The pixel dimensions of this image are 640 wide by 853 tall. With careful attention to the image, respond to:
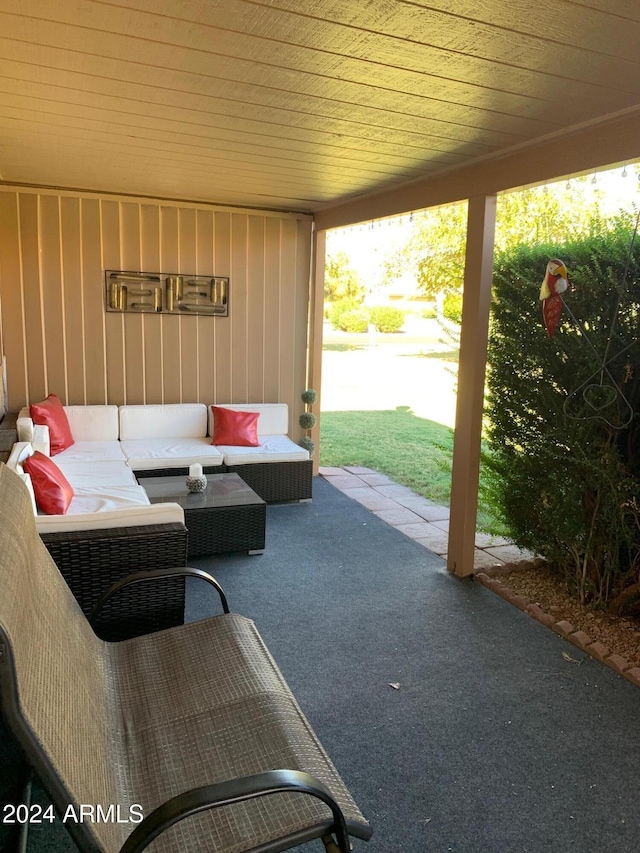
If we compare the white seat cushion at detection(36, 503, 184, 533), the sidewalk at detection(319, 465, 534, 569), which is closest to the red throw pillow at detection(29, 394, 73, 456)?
the white seat cushion at detection(36, 503, 184, 533)

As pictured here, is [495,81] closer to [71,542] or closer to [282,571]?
[71,542]

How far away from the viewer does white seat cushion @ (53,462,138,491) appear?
4.29m

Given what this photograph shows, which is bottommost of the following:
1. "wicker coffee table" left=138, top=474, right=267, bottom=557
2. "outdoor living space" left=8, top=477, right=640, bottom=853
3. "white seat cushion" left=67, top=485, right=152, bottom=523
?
"outdoor living space" left=8, top=477, right=640, bottom=853

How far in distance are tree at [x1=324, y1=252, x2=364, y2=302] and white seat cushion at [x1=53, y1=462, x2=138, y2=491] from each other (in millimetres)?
8944

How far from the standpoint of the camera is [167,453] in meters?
5.25

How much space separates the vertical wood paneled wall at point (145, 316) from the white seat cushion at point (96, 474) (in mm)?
1166

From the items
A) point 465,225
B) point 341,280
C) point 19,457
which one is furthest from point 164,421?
point 341,280

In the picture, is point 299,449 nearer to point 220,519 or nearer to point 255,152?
point 220,519

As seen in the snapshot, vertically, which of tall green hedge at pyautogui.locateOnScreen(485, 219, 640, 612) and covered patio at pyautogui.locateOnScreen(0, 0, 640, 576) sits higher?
covered patio at pyautogui.locateOnScreen(0, 0, 640, 576)

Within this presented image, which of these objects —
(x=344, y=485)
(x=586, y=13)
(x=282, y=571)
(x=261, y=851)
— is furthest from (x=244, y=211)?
(x=261, y=851)

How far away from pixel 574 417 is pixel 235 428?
3112 millimetres

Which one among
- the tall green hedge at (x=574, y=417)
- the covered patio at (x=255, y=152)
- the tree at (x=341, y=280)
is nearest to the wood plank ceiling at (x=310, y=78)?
the covered patio at (x=255, y=152)

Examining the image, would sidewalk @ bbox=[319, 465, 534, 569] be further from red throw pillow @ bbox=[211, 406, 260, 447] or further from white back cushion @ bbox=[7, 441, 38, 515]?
white back cushion @ bbox=[7, 441, 38, 515]

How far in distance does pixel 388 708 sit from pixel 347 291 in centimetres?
1199
